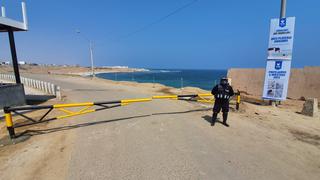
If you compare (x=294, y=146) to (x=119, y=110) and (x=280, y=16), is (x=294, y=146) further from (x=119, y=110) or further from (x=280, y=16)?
(x=280, y=16)

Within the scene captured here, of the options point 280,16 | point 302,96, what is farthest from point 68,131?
point 302,96

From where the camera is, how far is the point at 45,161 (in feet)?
14.7

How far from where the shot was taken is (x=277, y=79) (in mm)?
11000

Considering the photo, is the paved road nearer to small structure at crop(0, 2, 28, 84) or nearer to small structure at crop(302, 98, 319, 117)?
small structure at crop(302, 98, 319, 117)

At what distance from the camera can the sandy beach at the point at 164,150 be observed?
3971 mm

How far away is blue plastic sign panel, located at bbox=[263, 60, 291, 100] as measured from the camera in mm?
10703

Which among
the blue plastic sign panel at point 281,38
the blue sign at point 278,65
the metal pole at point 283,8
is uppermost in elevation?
the metal pole at point 283,8

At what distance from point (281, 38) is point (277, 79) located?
7.17ft

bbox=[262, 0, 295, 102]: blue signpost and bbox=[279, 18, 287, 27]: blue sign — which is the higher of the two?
bbox=[279, 18, 287, 27]: blue sign

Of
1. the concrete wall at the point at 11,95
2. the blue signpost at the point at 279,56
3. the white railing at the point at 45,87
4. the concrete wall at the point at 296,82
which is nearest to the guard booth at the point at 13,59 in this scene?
the concrete wall at the point at 11,95

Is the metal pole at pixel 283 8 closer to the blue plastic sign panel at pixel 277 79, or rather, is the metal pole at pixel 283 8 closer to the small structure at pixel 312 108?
the blue plastic sign panel at pixel 277 79

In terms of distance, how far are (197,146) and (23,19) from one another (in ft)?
40.1

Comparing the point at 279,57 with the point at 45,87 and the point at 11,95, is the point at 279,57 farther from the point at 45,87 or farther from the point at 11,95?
the point at 45,87

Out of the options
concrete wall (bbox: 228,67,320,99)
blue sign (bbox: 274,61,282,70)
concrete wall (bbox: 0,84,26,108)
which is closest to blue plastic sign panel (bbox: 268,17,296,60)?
blue sign (bbox: 274,61,282,70)
